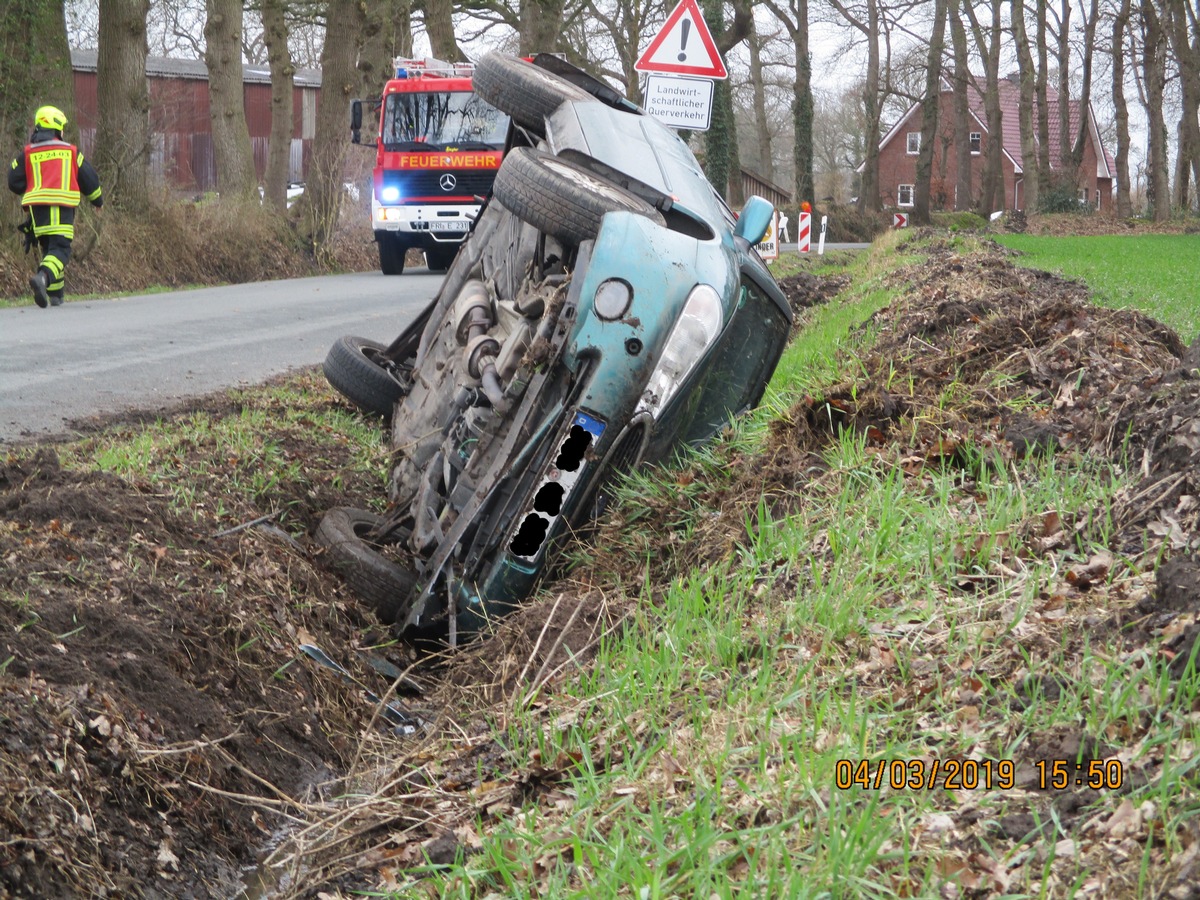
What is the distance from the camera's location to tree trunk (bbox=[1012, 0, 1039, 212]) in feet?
116

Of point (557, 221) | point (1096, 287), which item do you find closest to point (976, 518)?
point (557, 221)

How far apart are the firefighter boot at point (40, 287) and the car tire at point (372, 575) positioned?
336 inches

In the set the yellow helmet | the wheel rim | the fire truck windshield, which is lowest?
the wheel rim

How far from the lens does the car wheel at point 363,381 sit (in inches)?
263

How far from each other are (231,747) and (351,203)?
18.7 metres

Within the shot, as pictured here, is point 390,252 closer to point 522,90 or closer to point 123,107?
point 123,107

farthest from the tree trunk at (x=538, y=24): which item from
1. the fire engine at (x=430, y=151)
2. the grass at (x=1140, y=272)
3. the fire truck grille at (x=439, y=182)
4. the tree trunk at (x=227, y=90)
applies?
the grass at (x=1140, y=272)

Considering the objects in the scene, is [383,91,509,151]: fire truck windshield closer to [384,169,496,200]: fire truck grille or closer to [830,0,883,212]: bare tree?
[384,169,496,200]: fire truck grille

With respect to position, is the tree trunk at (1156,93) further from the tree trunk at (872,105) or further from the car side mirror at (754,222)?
the car side mirror at (754,222)

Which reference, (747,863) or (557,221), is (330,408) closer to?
(557,221)

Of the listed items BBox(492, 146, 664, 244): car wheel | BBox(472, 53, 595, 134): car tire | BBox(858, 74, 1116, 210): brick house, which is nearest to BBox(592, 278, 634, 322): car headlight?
BBox(492, 146, 664, 244): car wheel

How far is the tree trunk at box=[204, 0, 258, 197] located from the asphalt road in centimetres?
750

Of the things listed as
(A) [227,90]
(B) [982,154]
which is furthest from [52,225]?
(B) [982,154]

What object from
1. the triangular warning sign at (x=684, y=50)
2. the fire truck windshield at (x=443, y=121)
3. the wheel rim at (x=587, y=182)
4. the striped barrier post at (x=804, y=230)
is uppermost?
the fire truck windshield at (x=443, y=121)
